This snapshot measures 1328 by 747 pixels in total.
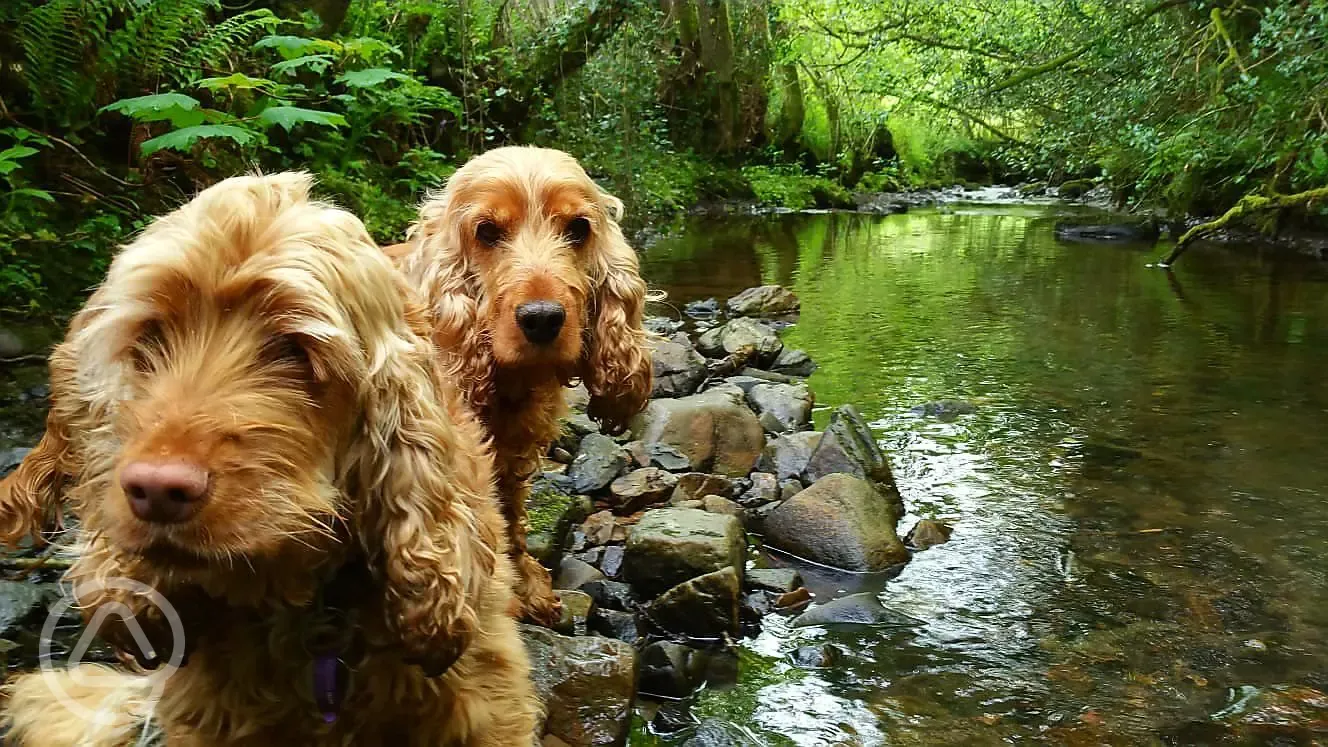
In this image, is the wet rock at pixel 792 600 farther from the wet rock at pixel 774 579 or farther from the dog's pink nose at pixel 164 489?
the dog's pink nose at pixel 164 489

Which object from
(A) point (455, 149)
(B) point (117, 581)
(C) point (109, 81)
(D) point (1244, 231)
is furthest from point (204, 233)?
(D) point (1244, 231)

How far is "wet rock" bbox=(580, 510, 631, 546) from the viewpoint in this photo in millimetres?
5418

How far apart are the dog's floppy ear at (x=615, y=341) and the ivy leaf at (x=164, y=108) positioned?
2788mm

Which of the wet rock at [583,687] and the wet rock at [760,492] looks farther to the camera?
the wet rock at [760,492]

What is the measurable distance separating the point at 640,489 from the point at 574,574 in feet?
3.41

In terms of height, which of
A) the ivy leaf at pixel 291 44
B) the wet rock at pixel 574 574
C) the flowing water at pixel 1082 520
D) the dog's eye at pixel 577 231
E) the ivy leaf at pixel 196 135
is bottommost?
the flowing water at pixel 1082 520

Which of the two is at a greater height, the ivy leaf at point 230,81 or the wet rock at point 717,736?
the ivy leaf at point 230,81

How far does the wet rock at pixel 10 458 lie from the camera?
4215 millimetres

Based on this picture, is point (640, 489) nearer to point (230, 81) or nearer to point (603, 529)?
point (603, 529)

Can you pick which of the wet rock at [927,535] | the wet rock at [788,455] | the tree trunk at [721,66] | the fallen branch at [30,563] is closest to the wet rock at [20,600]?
the fallen branch at [30,563]

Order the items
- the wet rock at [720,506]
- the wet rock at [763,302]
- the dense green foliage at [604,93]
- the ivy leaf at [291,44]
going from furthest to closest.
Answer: the wet rock at [763,302] → the ivy leaf at [291,44] → the dense green foliage at [604,93] → the wet rock at [720,506]

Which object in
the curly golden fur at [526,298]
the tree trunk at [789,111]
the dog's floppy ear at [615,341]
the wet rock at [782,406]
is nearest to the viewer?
the curly golden fur at [526,298]

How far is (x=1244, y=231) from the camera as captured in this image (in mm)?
18516

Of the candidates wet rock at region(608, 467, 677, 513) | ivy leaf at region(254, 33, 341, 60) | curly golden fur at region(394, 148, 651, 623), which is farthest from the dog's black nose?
ivy leaf at region(254, 33, 341, 60)
